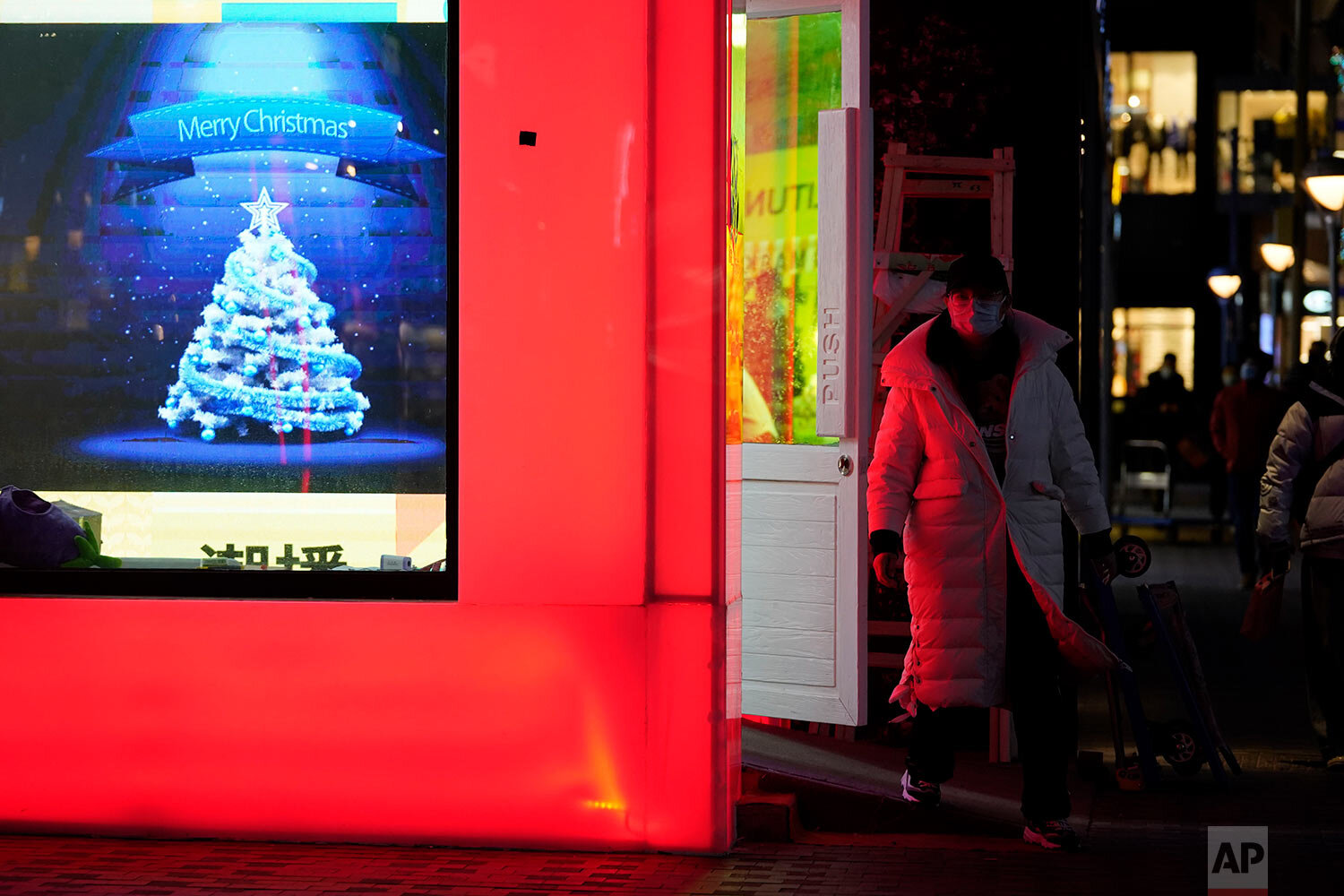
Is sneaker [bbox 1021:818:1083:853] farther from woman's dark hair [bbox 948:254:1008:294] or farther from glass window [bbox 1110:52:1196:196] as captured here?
glass window [bbox 1110:52:1196:196]

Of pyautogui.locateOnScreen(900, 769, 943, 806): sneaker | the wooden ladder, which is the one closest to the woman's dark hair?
the wooden ladder

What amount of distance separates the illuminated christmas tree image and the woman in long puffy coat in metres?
1.85

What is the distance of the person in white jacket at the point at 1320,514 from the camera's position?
7.55m

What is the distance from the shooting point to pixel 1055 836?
598 cm

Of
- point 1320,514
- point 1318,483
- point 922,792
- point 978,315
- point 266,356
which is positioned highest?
point 978,315

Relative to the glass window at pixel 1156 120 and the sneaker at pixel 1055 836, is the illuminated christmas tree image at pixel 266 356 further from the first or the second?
the glass window at pixel 1156 120

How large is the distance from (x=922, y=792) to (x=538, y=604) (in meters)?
1.55

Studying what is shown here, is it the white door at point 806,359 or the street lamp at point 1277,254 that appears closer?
the white door at point 806,359

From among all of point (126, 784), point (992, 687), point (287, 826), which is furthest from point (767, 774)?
point (126, 784)

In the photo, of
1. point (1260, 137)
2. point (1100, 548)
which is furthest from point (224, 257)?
point (1260, 137)

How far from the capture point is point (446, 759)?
5.87 meters

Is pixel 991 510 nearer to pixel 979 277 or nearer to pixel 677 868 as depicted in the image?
pixel 979 277

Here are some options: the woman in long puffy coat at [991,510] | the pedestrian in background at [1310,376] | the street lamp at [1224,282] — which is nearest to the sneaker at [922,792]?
the woman in long puffy coat at [991,510]

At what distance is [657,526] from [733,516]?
0.29m
